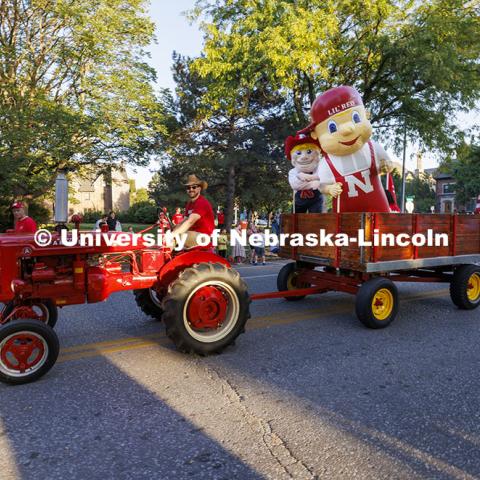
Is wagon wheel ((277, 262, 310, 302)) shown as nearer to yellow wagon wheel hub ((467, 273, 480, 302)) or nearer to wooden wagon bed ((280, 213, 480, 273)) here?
wooden wagon bed ((280, 213, 480, 273))

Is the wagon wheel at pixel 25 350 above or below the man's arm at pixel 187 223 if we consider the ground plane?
below

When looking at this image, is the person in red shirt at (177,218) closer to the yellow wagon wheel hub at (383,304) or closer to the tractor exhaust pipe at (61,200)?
the tractor exhaust pipe at (61,200)

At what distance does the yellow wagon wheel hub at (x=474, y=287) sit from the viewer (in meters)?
6.16

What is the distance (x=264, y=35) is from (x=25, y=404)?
11.5 metres

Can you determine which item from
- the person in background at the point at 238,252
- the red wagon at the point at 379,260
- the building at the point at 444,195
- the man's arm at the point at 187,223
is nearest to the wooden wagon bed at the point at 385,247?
the red wagon at the point at 379,260

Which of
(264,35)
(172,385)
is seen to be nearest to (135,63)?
(264,35)

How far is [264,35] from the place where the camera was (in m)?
11.9

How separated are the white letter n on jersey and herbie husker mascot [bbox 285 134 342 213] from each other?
705 mm

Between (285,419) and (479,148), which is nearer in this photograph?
(285,419)

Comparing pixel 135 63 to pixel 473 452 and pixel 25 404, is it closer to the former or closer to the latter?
pixel 25 404

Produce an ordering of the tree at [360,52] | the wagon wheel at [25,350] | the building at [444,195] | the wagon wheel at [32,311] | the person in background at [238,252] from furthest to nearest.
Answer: the building at [444,195] < the person in background at [238,252] < the tree at [360,52] < the wagon wheel at [32,311] < the wagon wheel at [25,350]

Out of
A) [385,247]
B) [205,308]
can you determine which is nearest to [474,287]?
[385,247]

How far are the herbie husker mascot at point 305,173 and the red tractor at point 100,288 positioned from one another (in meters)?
2.94

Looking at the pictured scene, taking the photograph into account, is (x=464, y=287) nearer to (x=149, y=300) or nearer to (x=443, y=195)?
(x=149, y=300)
